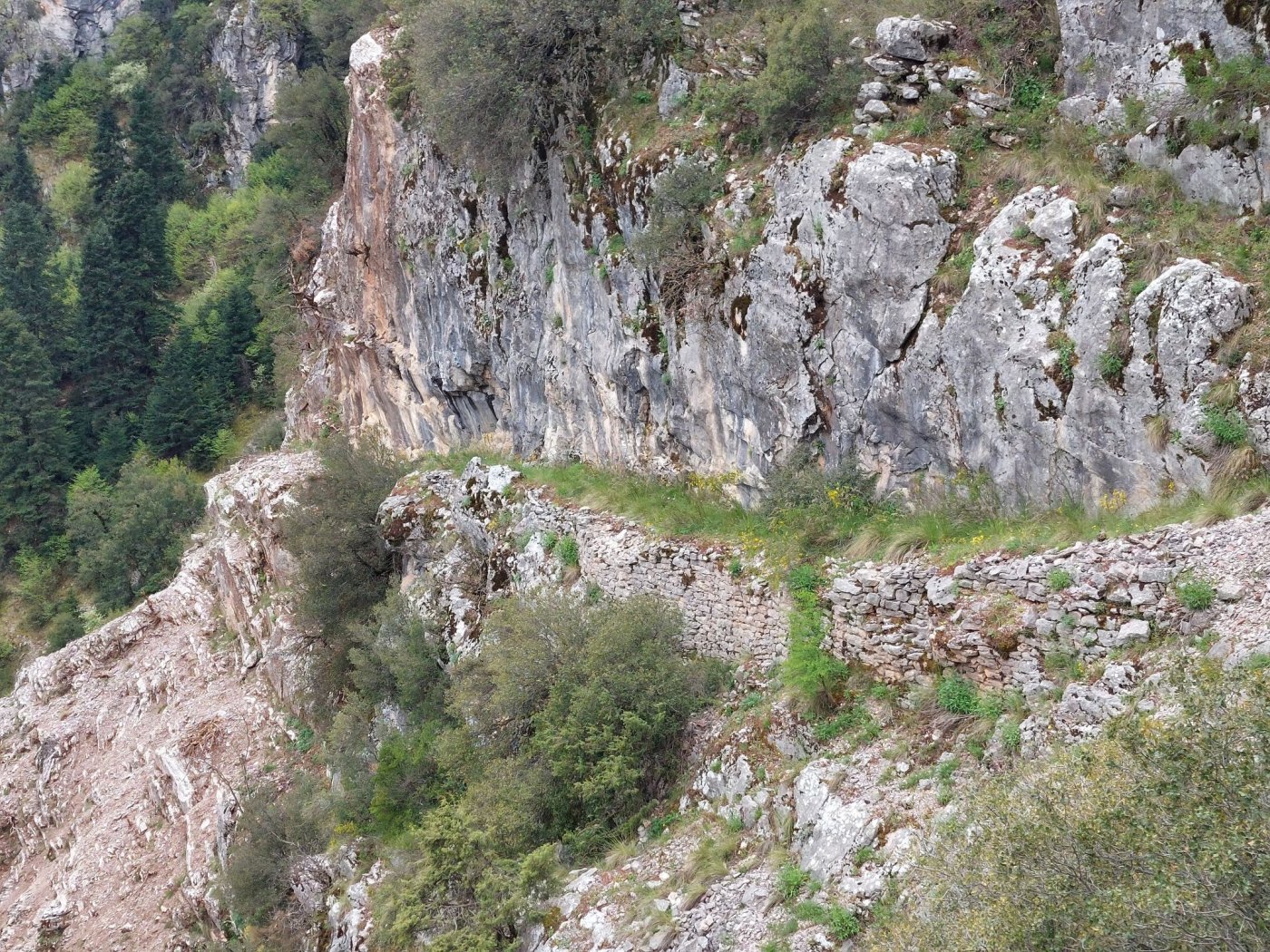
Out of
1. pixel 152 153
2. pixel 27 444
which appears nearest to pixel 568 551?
pixel 27 444

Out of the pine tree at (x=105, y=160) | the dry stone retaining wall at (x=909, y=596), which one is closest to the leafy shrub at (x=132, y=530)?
the pine tree at (x=105, y=160)

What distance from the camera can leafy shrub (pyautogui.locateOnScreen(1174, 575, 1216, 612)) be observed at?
7859 mm

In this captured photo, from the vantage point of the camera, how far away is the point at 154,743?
2330 cm

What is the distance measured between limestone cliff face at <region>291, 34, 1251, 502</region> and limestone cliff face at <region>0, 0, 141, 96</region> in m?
54.7

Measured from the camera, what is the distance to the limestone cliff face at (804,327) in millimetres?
10047

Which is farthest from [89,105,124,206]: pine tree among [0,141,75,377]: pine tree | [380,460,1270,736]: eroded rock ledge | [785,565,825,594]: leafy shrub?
[785,565,825,594]: leafy shrub

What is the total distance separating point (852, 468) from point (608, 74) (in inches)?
373

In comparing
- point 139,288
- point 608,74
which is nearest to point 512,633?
point 608,74

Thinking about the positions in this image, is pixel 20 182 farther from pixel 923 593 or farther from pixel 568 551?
pixel 923 593

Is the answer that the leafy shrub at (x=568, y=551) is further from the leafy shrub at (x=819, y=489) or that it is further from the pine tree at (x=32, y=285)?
the pine tree at (x=32, y=285)

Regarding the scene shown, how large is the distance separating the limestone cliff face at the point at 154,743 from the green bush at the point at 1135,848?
16.4 metres

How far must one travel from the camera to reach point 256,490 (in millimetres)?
26672

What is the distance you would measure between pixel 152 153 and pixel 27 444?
62.3 ft

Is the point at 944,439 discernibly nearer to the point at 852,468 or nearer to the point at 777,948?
the point at 852,468
